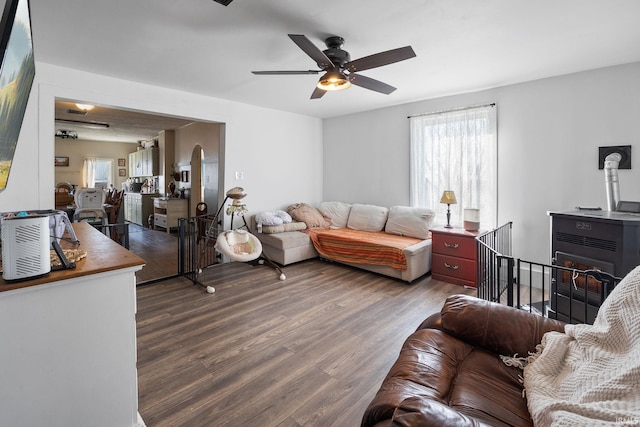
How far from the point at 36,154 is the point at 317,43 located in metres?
2.99

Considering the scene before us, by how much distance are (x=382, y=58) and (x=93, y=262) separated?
2.25 meters

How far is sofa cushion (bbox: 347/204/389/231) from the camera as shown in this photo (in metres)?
4.78

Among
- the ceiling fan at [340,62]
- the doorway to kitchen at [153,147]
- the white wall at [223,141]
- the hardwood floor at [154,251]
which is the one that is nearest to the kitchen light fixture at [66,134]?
the doorway to kitchen at [153,147]

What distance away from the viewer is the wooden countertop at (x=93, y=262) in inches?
46.9

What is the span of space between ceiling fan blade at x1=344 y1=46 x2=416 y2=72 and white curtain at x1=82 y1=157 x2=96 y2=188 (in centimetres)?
944

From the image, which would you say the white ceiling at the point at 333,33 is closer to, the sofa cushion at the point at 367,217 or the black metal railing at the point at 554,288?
the black metal railing at the point at 554,288

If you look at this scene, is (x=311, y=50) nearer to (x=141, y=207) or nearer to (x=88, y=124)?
(x=88, y=124)

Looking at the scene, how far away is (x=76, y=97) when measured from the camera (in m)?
3.26

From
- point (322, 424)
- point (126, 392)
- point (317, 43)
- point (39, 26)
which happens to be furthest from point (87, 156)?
point (322, 424)

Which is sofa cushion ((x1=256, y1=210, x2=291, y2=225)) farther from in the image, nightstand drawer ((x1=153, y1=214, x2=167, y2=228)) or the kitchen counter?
nightstand drawer ((x1=153, y1=214, x2=167, y2=228))

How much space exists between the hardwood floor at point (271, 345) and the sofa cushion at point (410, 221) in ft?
2.57

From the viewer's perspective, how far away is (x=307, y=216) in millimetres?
5039

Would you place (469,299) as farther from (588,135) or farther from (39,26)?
(39,26)

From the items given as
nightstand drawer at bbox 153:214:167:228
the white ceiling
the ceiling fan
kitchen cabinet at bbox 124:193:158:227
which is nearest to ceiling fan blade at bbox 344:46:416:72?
the ceiling fan
